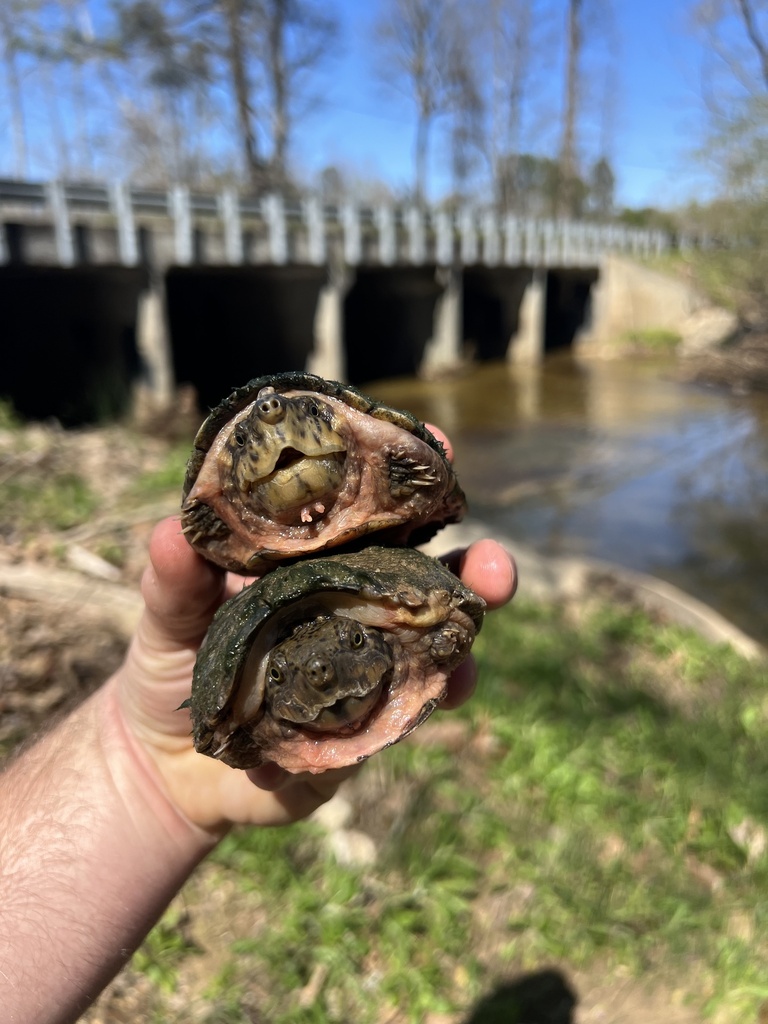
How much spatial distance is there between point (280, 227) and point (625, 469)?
8.19 metres

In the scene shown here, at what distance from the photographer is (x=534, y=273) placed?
70.9 ft

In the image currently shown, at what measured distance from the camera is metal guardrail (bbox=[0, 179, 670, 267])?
10.3 m

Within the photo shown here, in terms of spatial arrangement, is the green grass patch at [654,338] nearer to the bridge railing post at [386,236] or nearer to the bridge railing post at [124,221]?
the bridge railing post at [386,236]

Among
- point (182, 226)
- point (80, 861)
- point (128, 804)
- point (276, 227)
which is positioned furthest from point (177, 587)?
point (276, 227)

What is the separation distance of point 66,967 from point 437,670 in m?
1.02

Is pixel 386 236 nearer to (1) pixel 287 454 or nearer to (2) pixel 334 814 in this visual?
(2) pixel 334 814

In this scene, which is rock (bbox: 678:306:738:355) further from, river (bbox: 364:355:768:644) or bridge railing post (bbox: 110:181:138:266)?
bridge railing post (bbox: 110:181:138:266)

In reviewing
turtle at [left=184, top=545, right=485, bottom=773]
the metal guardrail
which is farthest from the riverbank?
the metal guardrail

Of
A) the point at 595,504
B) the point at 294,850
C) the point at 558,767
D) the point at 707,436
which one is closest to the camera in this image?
the point at 294,850

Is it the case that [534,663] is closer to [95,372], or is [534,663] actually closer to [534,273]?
[95,372]

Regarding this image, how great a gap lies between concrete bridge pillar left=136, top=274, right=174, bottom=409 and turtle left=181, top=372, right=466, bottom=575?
36.6ft

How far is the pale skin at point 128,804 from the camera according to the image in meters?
1.52

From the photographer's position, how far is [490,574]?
1719mm

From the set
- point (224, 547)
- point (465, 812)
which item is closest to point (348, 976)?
point (465, 812)
